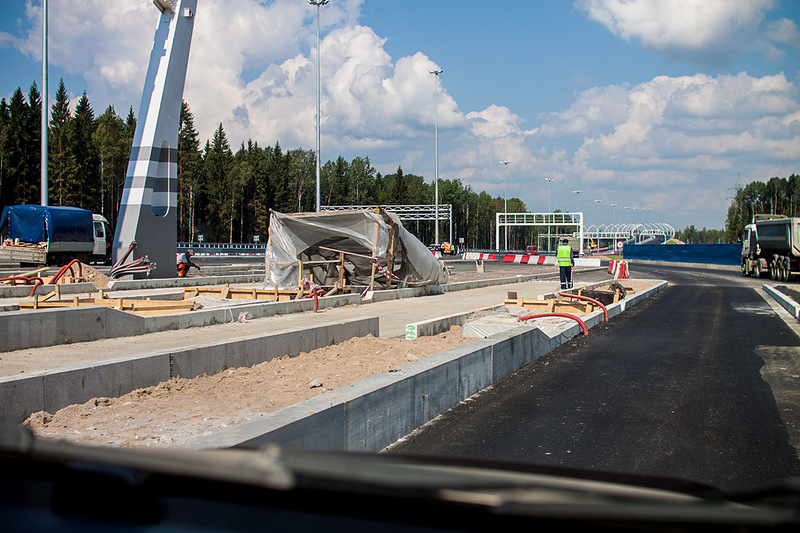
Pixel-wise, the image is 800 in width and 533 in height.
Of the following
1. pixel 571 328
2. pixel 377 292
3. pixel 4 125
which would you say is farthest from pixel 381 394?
pixel 4 125

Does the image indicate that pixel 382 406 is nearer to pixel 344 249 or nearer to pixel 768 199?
pixel 344 249

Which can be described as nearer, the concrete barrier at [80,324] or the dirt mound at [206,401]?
the dirt mound at [206,401]

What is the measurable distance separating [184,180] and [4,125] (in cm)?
2214

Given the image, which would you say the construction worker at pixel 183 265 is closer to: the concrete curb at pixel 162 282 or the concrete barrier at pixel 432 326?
the concrete curb at pixel 162 282

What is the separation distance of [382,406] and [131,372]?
3032 millimetres

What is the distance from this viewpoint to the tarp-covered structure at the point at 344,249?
2067 cm

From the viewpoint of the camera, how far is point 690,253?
64562 millimetres

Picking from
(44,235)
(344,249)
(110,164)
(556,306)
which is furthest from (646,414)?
(110,164)

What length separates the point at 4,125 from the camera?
64688 mm

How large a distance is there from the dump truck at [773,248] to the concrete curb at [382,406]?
29886mm

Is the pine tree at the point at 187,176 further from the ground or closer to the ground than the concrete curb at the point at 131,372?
further from the ground

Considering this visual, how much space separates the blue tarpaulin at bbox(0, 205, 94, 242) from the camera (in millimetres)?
30391

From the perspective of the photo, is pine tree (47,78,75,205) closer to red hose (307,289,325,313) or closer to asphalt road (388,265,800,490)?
red hose (307,289,325,313)

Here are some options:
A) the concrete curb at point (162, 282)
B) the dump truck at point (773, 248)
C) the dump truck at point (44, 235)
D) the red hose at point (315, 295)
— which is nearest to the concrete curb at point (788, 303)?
the dump truck at point (773, 248)
